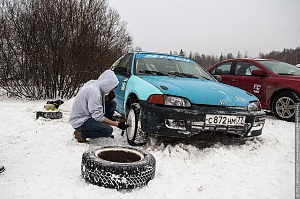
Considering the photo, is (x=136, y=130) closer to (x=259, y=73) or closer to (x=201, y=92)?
(x=201, y=92)

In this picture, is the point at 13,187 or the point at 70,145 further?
the point at 70,145

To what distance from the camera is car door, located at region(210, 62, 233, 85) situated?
24.7ft

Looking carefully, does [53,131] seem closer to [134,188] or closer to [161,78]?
[161,78]

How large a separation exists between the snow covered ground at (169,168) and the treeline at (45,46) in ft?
15.9

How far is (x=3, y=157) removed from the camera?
128 inches

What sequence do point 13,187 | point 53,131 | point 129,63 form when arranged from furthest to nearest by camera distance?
point 129,63 < point 53,131 < point 13,187

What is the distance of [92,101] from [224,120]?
67.1 inches

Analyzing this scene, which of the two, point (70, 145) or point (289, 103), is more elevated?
point (289, 103)

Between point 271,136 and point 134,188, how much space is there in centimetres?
305

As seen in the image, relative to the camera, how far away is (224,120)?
347 centimetres

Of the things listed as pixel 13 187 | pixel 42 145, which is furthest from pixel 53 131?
pixel 13 187

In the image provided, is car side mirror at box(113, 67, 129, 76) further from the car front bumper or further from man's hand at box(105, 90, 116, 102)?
the car front bumper

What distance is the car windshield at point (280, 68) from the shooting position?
6.70 m

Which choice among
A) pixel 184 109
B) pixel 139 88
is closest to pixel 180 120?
pixel 184 109
